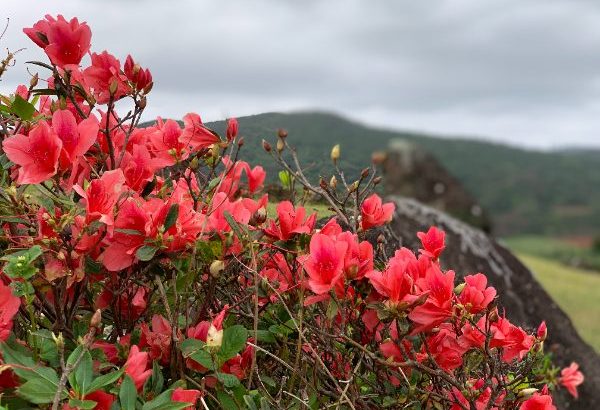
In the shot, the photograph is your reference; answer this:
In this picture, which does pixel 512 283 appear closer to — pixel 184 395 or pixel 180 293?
pixel 180 293

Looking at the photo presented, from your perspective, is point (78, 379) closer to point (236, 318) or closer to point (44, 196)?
point (44, 196)

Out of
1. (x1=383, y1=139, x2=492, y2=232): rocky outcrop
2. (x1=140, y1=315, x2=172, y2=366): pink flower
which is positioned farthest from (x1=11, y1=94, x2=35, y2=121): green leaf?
(x1=383, y1=139, x2=492, y2=232): rocky outcrop

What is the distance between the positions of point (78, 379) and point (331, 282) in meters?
0.50

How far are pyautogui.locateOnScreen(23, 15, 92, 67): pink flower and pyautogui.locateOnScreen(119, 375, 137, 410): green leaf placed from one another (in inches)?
30.8

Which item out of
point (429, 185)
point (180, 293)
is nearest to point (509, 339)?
point (180, 293)

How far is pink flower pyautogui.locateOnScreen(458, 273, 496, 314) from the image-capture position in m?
1.63

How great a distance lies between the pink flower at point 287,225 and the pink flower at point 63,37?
0.59 m

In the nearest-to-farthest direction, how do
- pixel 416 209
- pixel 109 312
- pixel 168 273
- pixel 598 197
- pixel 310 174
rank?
pixel 168 273, pixel 109 312, pixel 310 174, pixel 416 209, pixel 598 197

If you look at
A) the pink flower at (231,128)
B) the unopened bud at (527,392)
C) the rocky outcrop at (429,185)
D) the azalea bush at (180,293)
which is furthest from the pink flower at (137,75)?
the rocky outcrop at (429,185)

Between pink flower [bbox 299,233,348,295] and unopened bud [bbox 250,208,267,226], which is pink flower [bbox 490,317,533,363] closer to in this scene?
pink flower [bbox 299,233,348,295]

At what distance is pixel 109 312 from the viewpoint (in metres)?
1.69

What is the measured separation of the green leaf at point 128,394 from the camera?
1.26m

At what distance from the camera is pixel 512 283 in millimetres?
4891

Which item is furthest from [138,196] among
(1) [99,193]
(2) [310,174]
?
(2) [310,174]
